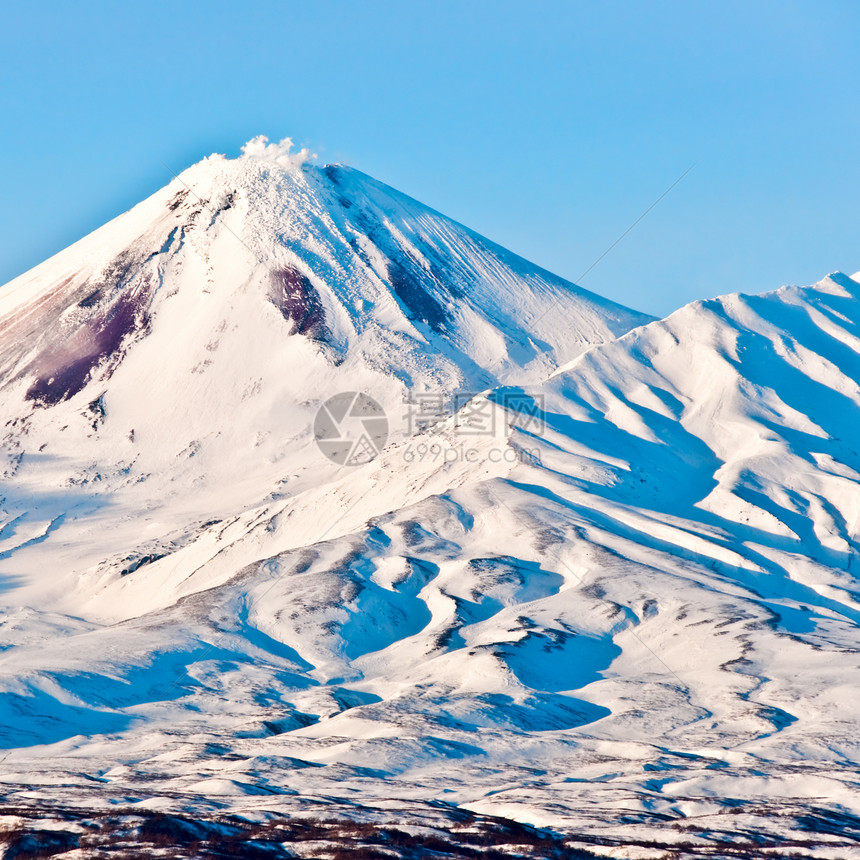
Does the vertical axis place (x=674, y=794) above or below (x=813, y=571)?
below

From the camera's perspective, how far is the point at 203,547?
146m

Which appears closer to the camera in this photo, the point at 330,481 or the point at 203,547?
the point at 203,547

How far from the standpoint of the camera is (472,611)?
11300cm

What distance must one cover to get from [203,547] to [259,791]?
3258 inches

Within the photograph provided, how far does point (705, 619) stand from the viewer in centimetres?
10744

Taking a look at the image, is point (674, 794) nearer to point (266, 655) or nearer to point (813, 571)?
point (266, 655)

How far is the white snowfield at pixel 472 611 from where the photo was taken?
6912 centimetres

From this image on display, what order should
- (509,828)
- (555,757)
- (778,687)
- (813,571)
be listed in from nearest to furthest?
(509,828)
(555,757)
(778,687)
(813,571)

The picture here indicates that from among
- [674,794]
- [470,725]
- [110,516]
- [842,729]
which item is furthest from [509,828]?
[110,516]

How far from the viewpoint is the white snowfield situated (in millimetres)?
69125

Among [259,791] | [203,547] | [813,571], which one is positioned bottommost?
[259,791]

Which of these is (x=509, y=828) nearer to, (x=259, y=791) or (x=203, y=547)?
(x=259, y=791)

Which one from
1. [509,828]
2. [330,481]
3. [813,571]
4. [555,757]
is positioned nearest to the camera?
[509,828]

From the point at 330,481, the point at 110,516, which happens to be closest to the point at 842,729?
the point at 330,481
